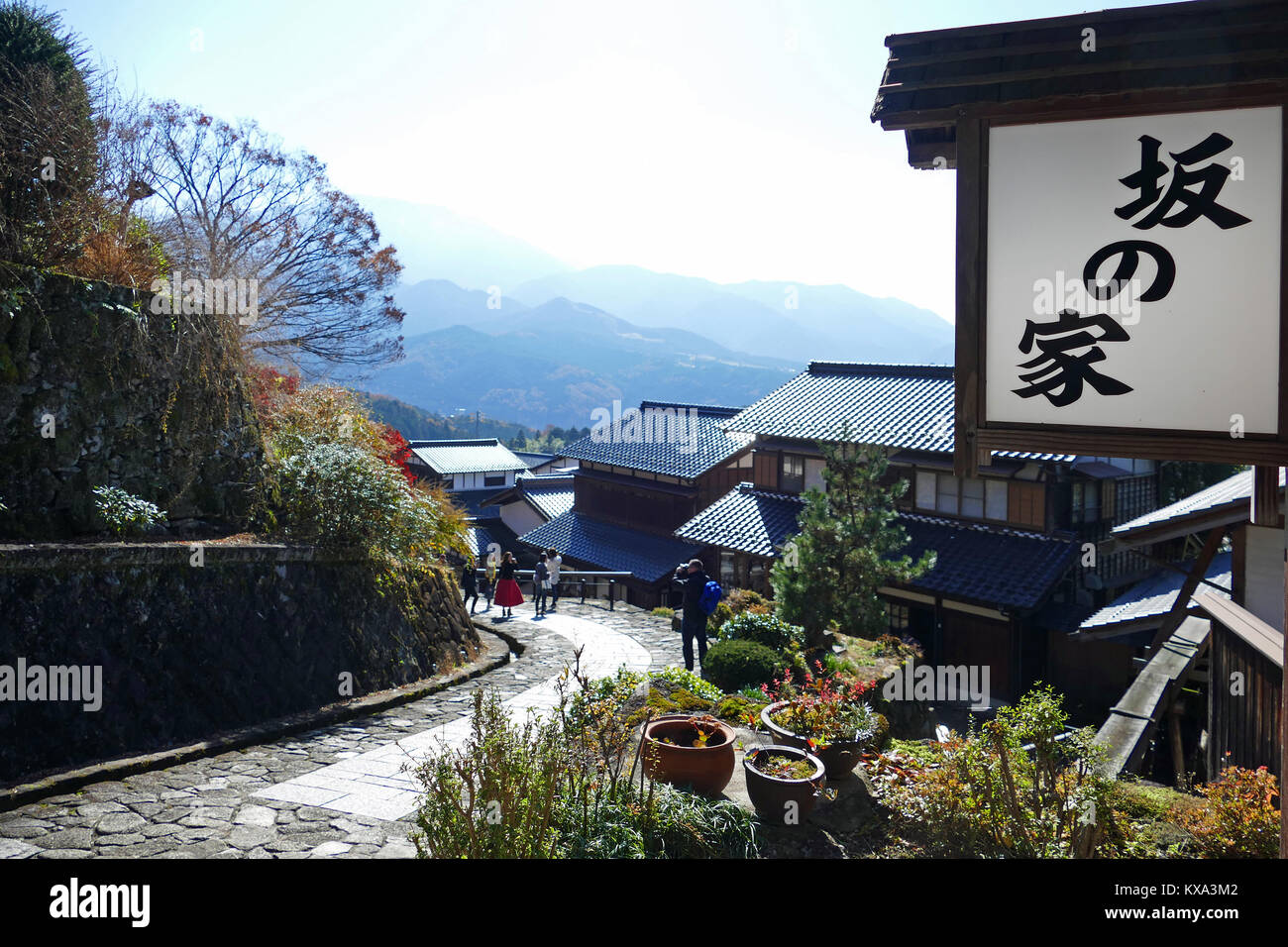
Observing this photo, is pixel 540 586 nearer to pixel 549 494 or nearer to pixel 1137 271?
pixel 1137 271

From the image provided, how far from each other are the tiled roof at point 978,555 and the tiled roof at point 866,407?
2201 millimetres

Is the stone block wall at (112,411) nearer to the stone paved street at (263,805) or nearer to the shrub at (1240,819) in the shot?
the stone paved street at (263,805)

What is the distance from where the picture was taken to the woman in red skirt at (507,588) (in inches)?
784

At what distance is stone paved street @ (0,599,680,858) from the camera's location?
5.50 meters

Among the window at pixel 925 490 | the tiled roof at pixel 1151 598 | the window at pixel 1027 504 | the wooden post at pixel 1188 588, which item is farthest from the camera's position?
the window at pixel 925 490

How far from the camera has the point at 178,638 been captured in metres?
8.20

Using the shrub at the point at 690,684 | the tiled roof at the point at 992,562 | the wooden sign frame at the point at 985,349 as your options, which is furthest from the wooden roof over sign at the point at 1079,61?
the tiled roof at the point at 992,562

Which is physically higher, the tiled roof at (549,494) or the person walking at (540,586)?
the tiled roof at (549,494)

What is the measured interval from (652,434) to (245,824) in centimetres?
3110

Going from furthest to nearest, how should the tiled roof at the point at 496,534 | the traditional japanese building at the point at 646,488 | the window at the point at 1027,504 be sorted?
the tiled roof at the point at 496,534, the traditional japanese building at the point at 646,488, the window at the point at 1027,504

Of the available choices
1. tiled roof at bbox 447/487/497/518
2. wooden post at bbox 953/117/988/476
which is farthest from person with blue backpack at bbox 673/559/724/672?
tiled roof at bbox 447/487/497/518

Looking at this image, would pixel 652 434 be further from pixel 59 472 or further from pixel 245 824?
pixel 245 824

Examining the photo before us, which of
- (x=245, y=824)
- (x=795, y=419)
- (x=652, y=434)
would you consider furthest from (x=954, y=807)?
(x=652, y=434)

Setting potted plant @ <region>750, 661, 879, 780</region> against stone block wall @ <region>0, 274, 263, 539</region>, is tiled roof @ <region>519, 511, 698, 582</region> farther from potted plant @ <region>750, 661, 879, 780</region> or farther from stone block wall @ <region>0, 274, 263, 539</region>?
potted plant @ <region>750, 661, 879, 780</region>
